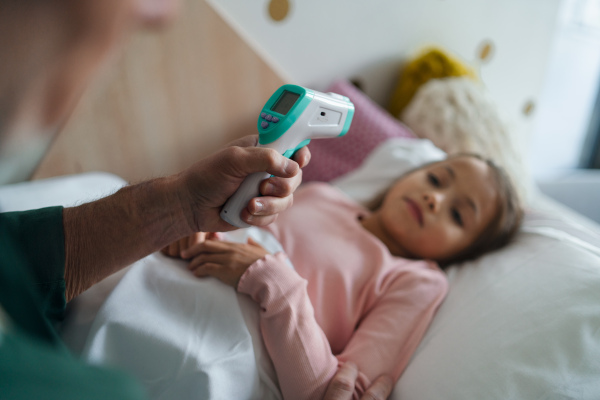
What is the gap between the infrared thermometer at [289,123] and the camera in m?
0.49

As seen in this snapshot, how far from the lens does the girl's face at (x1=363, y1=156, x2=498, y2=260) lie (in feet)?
2.86

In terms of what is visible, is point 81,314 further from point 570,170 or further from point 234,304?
point 570,170

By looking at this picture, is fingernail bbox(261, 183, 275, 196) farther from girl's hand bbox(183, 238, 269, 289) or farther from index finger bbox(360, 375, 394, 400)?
index finger bbox(360, 375, 394, 400)

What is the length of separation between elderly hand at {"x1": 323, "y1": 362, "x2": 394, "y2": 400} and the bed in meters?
0.03

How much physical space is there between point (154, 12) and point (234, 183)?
0.31 m

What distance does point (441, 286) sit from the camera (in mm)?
764

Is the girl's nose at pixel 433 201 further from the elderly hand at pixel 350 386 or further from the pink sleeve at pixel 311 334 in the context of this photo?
the elderly hand at pixel 350 386

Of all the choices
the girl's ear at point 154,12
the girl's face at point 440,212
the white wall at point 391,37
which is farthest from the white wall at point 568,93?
the girl's ear at point 154,12

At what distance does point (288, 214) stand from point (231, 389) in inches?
A: 15.6

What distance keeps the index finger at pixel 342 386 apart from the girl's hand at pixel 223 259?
0.20 metres

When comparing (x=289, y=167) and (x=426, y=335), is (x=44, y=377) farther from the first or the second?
(x=426, y=335)

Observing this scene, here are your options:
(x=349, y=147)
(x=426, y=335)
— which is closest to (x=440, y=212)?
(x=426, y=335)

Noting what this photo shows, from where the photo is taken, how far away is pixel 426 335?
687mm

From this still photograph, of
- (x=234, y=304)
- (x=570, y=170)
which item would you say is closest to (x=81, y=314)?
(x=234, y=304)
